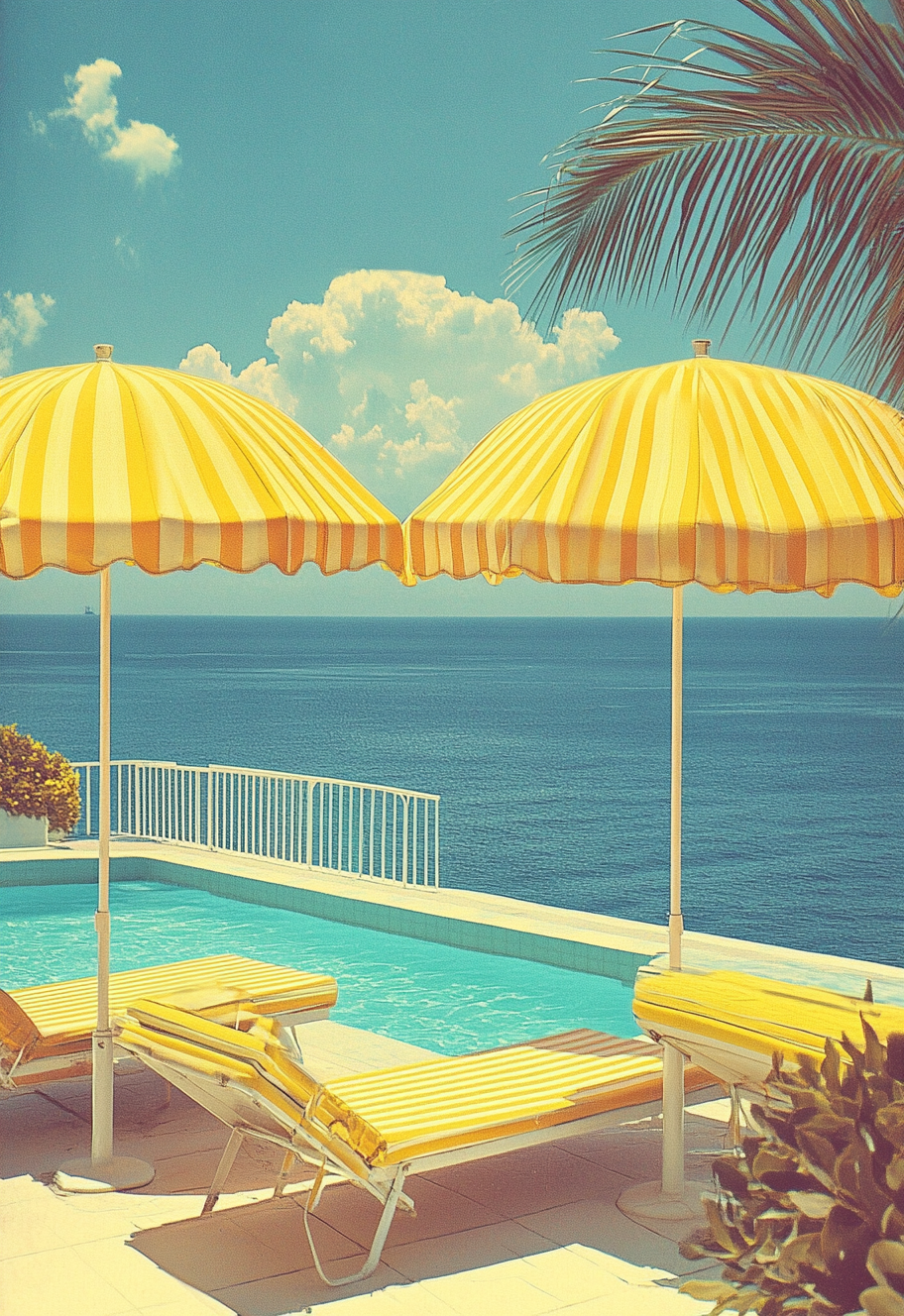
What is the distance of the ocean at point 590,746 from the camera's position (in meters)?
37.0

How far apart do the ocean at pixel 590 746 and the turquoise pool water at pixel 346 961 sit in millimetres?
3137

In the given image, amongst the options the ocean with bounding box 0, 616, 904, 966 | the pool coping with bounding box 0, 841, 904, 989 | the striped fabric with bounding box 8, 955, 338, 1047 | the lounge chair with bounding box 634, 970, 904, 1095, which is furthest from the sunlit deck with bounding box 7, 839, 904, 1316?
the pool coping with bounding box 0, 841, 904, 989

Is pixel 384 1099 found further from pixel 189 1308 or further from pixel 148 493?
pixel 148 493

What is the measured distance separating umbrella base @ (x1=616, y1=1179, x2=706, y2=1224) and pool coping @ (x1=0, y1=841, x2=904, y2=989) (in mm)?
3783

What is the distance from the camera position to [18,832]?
12992mm

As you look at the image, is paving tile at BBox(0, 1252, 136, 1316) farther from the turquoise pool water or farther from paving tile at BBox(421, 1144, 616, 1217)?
the turquoise pool water

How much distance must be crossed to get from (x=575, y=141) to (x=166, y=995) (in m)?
2.97

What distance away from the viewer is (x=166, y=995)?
4516mm

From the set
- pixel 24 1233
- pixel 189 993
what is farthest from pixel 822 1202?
pixel 189 993

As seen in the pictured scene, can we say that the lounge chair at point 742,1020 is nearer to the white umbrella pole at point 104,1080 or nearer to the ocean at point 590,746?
the ocean at point 590,746

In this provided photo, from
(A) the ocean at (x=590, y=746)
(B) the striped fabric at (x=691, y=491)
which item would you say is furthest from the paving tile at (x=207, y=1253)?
(A) the ocean at (x=590, y=746)

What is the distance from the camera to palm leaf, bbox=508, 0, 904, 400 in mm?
3738

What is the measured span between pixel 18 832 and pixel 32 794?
41 centimetres

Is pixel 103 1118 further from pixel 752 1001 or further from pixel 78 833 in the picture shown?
pixel 78 833
